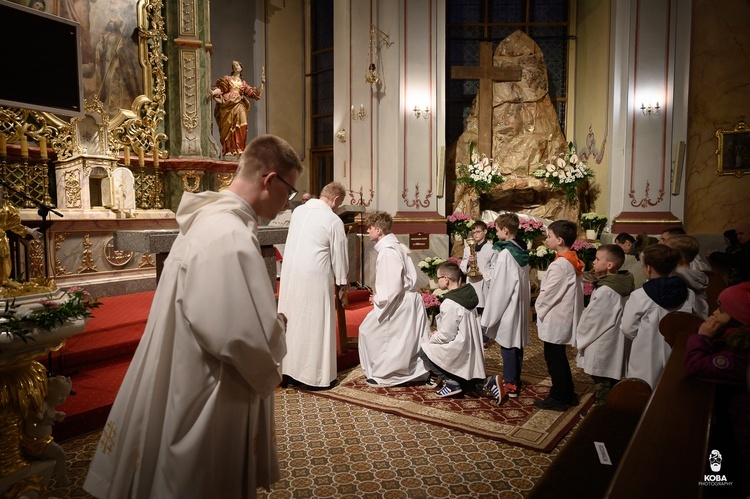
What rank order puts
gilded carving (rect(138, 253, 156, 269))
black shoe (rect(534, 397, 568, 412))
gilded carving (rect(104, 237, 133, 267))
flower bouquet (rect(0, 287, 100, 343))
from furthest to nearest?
1. gilded carving (rect(138, 253, 156, 269))
2. gilded carving (rect(104, 237, 133, 267))
3. black shoe (rect(534, 397, 568, 412))
4. flower bouquet (rect(0, 287, 100, 343))

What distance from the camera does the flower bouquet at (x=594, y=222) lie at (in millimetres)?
10039

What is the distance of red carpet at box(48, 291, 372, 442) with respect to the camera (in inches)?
162

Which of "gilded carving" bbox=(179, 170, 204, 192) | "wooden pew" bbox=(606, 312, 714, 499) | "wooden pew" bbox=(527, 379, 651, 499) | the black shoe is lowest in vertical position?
the black shoe

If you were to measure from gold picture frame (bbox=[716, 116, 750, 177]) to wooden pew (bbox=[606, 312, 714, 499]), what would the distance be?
30.5 feet

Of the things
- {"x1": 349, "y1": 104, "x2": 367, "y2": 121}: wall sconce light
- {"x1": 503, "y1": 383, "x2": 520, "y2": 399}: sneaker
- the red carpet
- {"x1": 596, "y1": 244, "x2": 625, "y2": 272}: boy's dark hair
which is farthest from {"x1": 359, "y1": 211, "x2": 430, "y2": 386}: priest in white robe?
{"x1": 349, "y1": 104, "x2": 367, "y2": 121}: wall sconce light

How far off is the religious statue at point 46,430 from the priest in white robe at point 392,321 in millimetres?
2839

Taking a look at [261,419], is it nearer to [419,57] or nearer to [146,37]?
[146,37]

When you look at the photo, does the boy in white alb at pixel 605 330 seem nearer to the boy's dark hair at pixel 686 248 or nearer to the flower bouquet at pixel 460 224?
the boy's dark hair at pixel 686 248

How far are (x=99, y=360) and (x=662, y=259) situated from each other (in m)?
4.93

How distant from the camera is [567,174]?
1040cm

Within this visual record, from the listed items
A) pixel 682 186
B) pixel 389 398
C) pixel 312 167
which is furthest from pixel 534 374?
pixel 312 167

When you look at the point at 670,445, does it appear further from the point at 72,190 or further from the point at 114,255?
the point at 72,190

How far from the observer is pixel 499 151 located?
11.4 metres

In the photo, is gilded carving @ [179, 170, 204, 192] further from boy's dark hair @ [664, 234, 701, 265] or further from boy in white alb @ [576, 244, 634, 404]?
boy's dark hair @ [664, 234, 701, 265]
